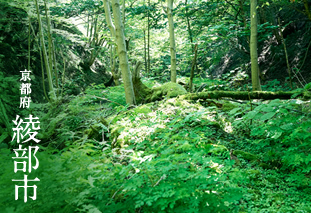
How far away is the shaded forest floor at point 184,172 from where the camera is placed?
4.52 ft

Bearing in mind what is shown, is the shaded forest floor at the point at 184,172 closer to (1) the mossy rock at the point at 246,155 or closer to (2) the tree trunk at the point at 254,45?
(1) the mossy rock at the point at 246,155

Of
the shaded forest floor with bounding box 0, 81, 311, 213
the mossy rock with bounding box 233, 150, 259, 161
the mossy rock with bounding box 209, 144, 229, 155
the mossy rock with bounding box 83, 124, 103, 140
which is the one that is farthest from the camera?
the mossy rock with bounding box 83, 124, 103, 140

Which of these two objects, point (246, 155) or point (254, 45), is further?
point (254, 45)

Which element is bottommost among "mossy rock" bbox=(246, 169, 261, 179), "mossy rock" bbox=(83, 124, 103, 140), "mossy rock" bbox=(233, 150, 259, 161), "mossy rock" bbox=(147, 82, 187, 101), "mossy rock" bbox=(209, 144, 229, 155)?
"mossy rock" bbox=(246, 169, 261, 179)

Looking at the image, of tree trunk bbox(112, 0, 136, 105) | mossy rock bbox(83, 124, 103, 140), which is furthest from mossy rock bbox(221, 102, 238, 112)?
mossy rock bbox(83, 124, 103, 140)

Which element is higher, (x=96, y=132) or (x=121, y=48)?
(x=121, y=48)

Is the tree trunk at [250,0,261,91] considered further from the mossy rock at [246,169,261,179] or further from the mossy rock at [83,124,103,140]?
the mossy rock at [83,124,103,140]

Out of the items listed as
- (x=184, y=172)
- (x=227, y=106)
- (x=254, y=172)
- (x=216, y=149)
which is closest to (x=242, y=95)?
(x=227, y=106)

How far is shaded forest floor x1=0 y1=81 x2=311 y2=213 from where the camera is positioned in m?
1.38

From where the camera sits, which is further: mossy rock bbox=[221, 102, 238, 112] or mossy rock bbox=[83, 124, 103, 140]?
mossy rock bbox=[83, 124, 103, 140]

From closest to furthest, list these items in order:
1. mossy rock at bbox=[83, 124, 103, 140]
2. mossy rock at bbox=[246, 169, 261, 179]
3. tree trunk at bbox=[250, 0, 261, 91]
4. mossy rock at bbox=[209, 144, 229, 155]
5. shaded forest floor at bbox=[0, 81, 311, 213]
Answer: shaded forest floor at bbox=[0, 81, 311, 213], mossy rock at bbox=[209, 144, 229, 155], mossy rock at bbox=[246, 169, 261, 179], mossy rock at bbox=[83, 124, 103, 140], tree trunk at bbox=[250, 0, 261, 91]

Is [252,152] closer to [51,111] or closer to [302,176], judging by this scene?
[302,176]

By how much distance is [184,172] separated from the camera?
147 centimetres

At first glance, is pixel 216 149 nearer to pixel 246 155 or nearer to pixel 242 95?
pixel 246 155
